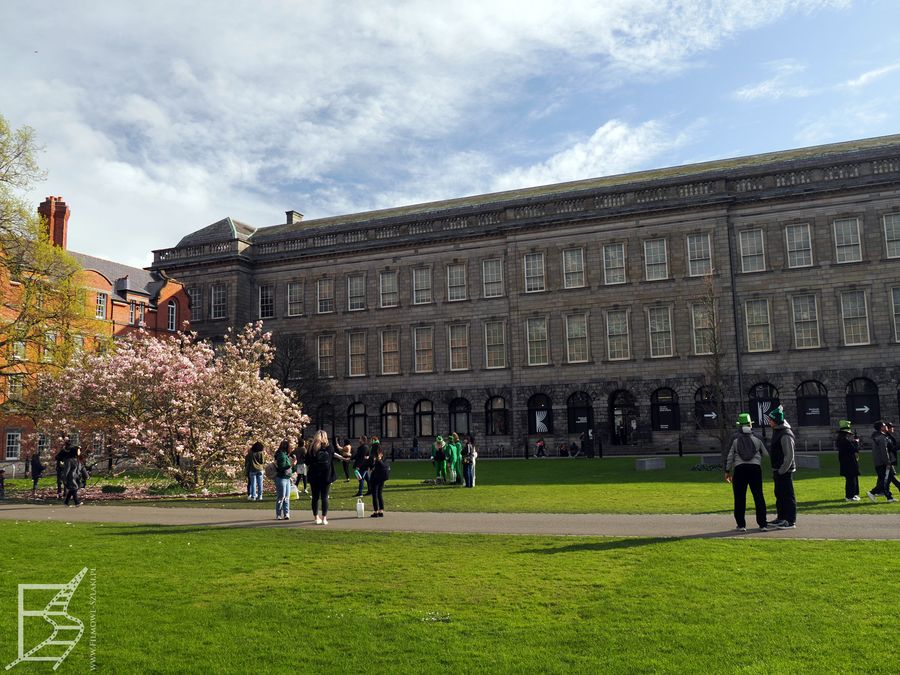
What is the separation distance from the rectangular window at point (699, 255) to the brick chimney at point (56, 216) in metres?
38.1

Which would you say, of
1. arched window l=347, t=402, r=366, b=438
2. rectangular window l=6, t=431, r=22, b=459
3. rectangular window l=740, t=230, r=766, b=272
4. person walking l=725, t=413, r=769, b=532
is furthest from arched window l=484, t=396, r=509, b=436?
person walking l=725, t=413, r=769, b=532

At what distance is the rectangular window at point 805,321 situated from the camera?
1786 inches

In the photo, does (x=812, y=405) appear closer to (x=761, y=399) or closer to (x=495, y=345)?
(x=761, y=399)

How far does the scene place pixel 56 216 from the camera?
4788cm

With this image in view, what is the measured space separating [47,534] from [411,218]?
139 ft

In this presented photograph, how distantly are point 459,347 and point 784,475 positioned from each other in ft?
129

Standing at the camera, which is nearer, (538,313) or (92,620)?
(92,620)

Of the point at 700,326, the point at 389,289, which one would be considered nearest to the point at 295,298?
the point at 389,289

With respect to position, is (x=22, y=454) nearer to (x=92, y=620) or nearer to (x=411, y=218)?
(x=411, y=218)

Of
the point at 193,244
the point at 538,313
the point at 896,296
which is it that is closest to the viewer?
the point at 896,296

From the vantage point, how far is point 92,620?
8.48 meters

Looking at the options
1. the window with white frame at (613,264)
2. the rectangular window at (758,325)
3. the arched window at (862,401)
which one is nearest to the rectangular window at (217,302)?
the window with white frame at (613,264)

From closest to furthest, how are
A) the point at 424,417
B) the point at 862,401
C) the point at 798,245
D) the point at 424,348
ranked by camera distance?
the point at 862,401 → the point at 798,245 → the point at 424,417 → the point at 424,348

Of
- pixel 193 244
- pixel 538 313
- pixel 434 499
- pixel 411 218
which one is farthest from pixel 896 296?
pixel 193 244
